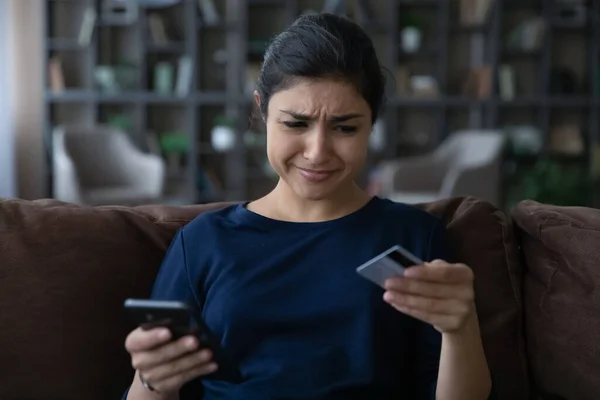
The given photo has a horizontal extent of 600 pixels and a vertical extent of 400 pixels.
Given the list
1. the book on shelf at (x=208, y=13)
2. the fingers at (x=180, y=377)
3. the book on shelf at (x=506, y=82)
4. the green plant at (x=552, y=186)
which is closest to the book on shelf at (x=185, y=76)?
the book on shelf at (x=208, y=13)

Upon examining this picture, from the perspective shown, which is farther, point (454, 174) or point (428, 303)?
point (454, 174)

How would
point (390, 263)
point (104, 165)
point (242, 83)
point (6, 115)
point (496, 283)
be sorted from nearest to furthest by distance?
point (390, 263) < point (496, 283) < point (104, 165) < point (6, 115) < point (242, 83)

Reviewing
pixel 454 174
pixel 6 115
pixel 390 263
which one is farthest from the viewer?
pixel 6 115

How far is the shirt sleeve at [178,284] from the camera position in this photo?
3.72ft

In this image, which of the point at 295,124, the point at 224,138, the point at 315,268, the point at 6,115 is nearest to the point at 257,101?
the point at 295,124

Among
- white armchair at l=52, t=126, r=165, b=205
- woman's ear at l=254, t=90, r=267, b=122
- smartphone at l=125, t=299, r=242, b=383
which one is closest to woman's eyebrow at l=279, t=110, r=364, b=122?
woman's ear at l=254, t=90, r=267, b=122

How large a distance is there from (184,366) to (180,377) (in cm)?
3

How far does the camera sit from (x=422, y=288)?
89cm

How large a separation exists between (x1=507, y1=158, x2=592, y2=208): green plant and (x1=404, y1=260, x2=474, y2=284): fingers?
389 cm

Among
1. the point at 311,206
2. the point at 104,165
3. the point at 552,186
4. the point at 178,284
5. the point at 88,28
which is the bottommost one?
the point at 552,186

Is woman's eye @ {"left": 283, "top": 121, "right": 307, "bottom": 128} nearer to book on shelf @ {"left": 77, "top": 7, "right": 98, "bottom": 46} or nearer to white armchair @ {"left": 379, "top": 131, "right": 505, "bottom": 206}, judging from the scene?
white armchair @ {"left": 379, "top": 131, "right": 505, "bottom": 206}

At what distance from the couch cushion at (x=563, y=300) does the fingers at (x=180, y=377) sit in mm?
643

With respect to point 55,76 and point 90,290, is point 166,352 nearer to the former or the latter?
point 90,290

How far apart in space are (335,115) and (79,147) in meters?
4.55
